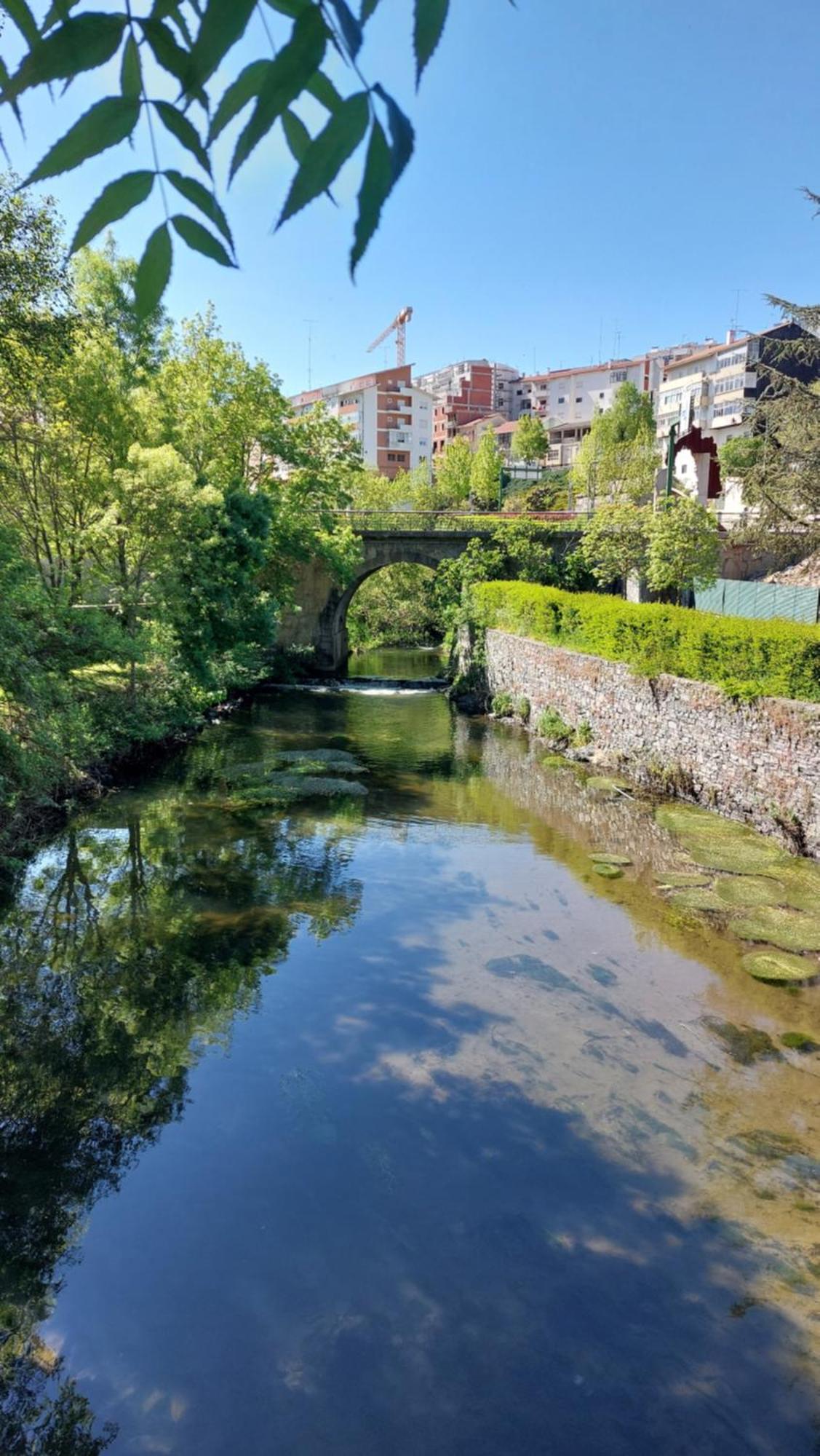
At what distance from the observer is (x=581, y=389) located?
82875mm

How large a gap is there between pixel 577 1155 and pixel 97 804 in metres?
11.1

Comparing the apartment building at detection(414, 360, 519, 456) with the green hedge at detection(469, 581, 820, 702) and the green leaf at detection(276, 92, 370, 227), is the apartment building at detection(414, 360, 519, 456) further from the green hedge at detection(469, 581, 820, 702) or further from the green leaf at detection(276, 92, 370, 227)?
the green leaf at detection(276, 92, 370, 227)

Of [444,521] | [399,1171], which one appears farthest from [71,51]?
[444,521]

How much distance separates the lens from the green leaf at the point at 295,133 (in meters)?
1.22

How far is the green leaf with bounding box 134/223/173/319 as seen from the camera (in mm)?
1176

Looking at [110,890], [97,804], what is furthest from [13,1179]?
[97,804]

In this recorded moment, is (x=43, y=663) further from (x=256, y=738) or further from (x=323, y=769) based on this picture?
(x=256, y=738)

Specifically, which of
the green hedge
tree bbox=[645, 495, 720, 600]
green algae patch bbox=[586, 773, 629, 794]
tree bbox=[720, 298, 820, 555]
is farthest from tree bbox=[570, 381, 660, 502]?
green algae patch bbox=[586, 773, 629, 794]

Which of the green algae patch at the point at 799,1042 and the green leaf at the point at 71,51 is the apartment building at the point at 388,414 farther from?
the green leaf at the point at 71,51

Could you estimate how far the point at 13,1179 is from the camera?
650 centimetres

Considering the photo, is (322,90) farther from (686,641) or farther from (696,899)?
(686,641)

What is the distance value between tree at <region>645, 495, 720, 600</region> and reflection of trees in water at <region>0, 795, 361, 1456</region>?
1275 centimetres

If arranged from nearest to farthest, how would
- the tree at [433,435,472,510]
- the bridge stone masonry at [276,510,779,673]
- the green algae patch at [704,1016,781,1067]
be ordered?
the green algae patch at [704,1016,781,1067]
the bridge stone masonry at [276,510,779,673]
the tree at [433,435,472,510]

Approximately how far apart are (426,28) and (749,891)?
1111cm
